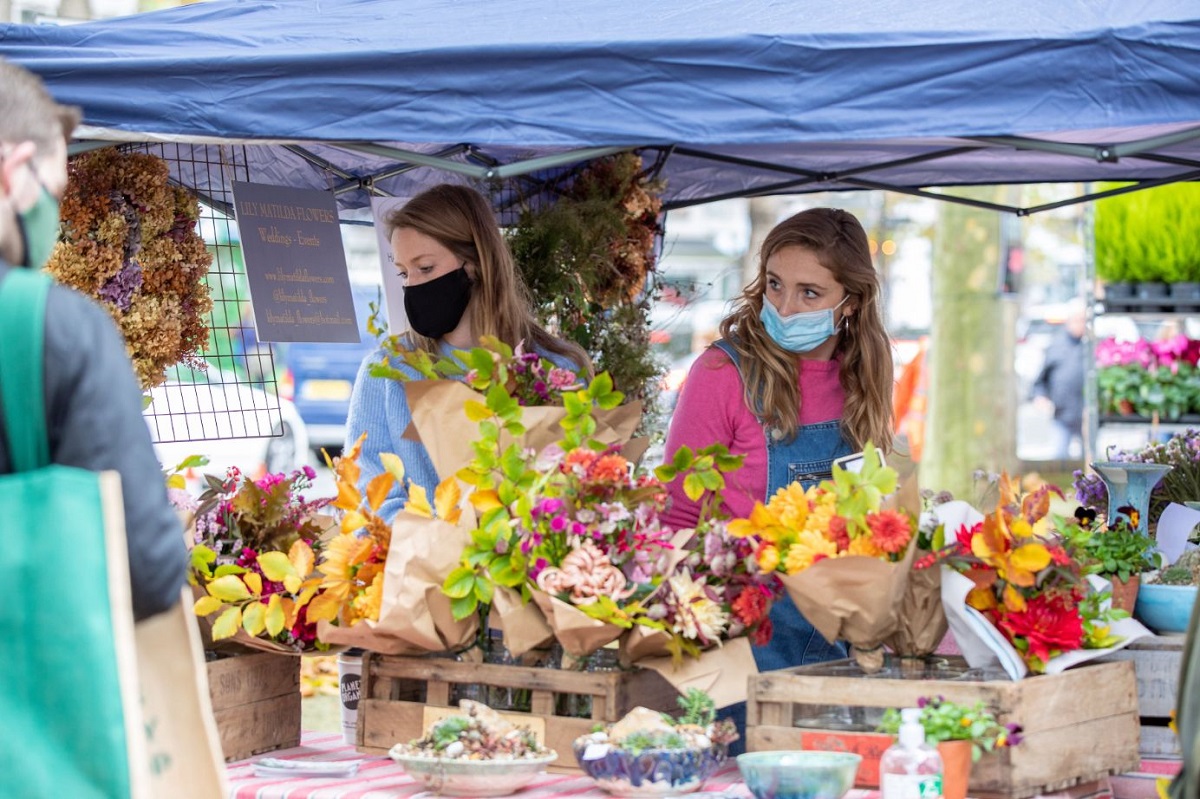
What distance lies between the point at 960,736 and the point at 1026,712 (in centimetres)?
15

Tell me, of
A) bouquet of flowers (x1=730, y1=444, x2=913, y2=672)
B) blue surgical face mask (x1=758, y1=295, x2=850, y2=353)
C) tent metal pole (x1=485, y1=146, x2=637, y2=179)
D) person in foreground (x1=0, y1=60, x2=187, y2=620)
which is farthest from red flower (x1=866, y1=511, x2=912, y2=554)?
person in foreground (x1=0, y1=60, x2=187, y2=620)

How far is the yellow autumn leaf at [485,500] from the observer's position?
8.77ft

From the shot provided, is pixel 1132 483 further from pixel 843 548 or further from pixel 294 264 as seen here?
pixel 294 264

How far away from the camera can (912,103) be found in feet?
8.28

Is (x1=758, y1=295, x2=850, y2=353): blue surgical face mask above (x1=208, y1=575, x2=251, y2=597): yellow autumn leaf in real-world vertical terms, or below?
above

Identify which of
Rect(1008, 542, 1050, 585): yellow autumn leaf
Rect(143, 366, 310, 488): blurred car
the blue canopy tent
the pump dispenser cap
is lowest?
the pump dispenser cap

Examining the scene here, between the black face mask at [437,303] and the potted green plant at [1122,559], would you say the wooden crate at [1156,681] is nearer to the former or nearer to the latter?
the potted green plant at [1122,559]

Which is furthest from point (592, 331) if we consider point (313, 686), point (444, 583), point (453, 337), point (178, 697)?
point (313, 686)

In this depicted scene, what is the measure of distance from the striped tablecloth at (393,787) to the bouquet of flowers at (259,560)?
10.8 inches

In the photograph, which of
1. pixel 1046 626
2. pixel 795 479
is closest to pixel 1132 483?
pixel 795 479

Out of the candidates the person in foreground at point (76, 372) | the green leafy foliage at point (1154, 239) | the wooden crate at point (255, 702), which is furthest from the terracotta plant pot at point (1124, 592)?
the green leafy foliage at point (1154, 239)

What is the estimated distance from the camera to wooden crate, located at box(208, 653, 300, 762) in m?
2.92

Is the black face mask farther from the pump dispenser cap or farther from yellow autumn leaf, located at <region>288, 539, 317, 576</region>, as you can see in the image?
the pump dispenser cap

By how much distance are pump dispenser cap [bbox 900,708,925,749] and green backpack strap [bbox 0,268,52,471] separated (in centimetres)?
137
